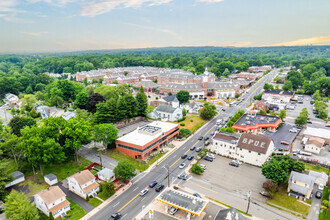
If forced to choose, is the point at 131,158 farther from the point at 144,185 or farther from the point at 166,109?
the point at 166,109

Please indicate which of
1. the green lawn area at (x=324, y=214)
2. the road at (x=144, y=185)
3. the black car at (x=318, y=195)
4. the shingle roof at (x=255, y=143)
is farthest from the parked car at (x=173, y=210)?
the black car at (x=318, y=195)

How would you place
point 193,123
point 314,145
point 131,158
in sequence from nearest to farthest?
point 131,158 → point 314,145 → point 193,123

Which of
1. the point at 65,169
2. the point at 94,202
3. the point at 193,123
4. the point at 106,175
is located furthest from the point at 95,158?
the point at 193,123

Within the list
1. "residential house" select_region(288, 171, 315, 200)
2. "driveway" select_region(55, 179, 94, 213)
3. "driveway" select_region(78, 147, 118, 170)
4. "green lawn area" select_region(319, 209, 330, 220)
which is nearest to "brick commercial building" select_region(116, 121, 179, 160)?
"driveway" select_region(78, 147, 118, 170)

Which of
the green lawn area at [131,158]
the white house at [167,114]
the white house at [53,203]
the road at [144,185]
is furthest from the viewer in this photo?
the white house at [167,114]

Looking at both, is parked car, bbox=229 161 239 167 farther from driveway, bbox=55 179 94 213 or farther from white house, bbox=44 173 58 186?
white house, bbox=44 173 58 186

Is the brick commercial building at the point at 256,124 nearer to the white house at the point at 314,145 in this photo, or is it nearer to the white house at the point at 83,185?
the white house at the point at 314,145
